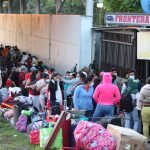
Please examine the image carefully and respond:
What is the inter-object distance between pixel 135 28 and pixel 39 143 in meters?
5.62

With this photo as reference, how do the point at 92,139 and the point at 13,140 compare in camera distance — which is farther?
the point at 13,140

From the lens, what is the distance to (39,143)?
10367mm

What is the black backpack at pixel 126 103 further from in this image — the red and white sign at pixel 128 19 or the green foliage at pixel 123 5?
the green foliage at pixel 123 5

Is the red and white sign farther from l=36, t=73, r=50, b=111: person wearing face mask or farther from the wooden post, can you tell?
the wooden post

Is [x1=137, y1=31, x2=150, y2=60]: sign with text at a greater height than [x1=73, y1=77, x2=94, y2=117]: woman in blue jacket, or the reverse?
[x1=137, y1=31, x2=150, y2=60]: sign with text

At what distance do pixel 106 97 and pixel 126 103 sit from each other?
56 centimetres

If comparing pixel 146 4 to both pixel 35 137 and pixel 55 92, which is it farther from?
pixel 35 137

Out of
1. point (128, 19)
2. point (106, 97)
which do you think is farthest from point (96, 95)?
point (128, 19)

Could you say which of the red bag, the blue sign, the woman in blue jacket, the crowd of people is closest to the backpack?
the crowd of people

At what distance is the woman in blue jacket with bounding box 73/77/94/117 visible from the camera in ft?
36.2

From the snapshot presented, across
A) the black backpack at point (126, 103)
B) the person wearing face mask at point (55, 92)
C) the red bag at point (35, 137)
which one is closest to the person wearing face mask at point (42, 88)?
the person wearing face mask at point (55, 92)

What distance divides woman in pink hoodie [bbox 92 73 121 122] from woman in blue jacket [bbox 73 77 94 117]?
1.02 feet

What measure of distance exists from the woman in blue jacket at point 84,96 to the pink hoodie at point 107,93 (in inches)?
12.6

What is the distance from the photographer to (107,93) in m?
10.7
